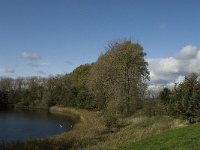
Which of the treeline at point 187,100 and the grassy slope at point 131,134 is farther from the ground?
the treeline at point 187,100

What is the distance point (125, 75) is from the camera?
55031mm

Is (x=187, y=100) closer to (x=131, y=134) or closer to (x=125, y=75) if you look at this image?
(x=131, y=134)

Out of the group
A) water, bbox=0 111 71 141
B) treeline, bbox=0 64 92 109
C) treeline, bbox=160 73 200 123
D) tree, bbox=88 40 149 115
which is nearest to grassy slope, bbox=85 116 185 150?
treeline, bbox=160 73 200 123

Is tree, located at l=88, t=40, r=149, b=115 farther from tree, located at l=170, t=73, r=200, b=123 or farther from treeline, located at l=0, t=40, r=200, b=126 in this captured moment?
tree, located at l=170, t=73, r=200, b=123

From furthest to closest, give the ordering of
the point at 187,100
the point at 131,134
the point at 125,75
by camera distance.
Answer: the point at 125,75, the point at 187,100, the point at 131,134

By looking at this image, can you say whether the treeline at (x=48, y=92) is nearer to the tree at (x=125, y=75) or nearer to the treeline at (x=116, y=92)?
the treeline at (x=116, y=92)

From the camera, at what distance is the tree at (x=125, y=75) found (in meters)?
55.0

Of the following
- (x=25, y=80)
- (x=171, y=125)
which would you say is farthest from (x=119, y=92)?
(x=25, y=80)

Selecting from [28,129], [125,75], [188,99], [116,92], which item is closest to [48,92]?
[28,129]

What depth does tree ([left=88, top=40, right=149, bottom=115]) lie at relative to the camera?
5503 centimetres

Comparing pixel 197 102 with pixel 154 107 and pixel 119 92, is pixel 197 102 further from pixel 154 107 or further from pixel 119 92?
pixel 119 92

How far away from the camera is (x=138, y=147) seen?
1817cm

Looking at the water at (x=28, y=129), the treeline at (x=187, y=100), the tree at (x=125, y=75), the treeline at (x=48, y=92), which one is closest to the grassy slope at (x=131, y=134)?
the treeline at (x=187, y=100)

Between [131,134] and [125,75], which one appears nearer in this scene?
[131,134]
